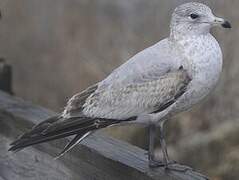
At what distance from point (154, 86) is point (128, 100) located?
107mm

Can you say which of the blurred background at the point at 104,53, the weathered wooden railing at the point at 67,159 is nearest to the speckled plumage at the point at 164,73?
the weathered wooden railing at the point at 67,159

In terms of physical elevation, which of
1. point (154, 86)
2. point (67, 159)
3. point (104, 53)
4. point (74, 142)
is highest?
point (154, 86)

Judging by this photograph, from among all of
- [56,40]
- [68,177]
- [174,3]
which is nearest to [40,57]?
[56,40]

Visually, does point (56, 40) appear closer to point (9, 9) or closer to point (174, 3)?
point (9, 9)

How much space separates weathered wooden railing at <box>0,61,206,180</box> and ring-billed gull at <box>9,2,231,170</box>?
95 millimetres

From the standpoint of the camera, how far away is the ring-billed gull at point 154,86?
98.0 inches

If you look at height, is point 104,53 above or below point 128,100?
below

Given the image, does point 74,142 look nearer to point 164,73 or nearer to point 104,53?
point 164,73

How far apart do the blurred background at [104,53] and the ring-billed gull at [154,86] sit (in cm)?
313

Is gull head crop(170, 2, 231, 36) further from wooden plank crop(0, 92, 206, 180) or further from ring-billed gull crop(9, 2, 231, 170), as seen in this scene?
wooden plank crop(0, 92, 206, 180)

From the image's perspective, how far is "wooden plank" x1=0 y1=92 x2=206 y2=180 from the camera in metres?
2.48

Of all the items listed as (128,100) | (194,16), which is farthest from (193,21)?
(128,100)

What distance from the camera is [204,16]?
100 inches

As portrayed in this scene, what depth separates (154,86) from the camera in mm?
2580
